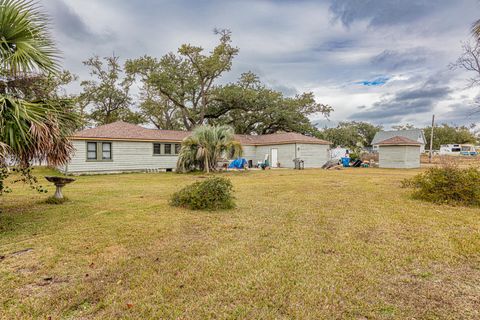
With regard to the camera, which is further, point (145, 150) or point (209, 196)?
point (145, 150)

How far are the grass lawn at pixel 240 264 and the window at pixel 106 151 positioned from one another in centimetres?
1182

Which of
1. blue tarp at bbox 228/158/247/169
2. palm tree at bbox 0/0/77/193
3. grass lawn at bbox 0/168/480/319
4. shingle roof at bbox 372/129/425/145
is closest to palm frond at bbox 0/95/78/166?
palm tree at bbox 0/0/77/193

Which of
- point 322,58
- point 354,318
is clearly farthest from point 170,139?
point 354,318

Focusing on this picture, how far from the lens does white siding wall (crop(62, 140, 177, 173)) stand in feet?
55.3

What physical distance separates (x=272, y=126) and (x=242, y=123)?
3.78 metres

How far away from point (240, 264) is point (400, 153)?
79.1 feet

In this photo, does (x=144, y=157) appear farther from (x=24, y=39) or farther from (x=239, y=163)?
(x=24, y=39)

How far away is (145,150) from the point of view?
19.6 m

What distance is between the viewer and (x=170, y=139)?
68.0ft

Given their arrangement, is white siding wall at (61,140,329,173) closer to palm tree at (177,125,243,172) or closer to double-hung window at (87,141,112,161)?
double-hung window at (87,141,112,161)

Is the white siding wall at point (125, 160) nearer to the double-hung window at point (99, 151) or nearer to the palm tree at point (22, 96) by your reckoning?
the double-hung window at point (99, 151)

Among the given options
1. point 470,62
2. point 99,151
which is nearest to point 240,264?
point 470,62

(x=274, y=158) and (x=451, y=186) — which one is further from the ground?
(x=274, y=158)

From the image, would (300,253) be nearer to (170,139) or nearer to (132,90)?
(170,139)
